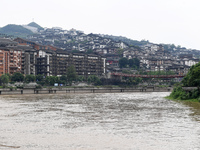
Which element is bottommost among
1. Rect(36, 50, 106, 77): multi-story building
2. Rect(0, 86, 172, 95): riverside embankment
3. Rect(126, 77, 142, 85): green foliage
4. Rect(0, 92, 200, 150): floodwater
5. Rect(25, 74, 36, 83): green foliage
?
Rect(0, 86, 172, 95): riverside embankment

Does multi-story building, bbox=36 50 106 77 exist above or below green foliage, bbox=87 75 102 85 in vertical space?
above

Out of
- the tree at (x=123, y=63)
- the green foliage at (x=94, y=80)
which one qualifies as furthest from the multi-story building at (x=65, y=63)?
the tree at (x=123, y=63)

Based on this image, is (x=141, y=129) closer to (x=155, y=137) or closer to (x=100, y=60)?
(x=155, y=137)

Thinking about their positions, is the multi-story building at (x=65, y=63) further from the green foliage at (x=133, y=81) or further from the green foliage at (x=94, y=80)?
the green foliage at (x=133, y=81)

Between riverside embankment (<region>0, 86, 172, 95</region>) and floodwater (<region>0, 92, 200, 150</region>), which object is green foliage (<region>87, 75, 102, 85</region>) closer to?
riverside embankment (<region>0, 86, 172, 95</region>)

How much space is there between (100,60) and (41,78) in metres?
46.7

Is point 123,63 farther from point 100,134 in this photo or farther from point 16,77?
point 100,134

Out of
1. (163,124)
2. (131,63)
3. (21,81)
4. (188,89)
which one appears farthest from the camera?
(131,63)

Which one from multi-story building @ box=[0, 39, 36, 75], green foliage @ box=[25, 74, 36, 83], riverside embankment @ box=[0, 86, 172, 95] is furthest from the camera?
multi-story building @ box=[0, 39, 36, 75]

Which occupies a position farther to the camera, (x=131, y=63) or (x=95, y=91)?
(x=131, y=63)

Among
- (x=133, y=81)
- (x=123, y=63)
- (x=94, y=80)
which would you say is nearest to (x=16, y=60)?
(x=94, y=80)

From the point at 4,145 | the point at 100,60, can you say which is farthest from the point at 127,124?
the point at 100,60

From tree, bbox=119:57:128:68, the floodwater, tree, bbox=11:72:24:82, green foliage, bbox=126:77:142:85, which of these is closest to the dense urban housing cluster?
tree, bbox=11:72:24:82

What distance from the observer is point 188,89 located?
184ft
